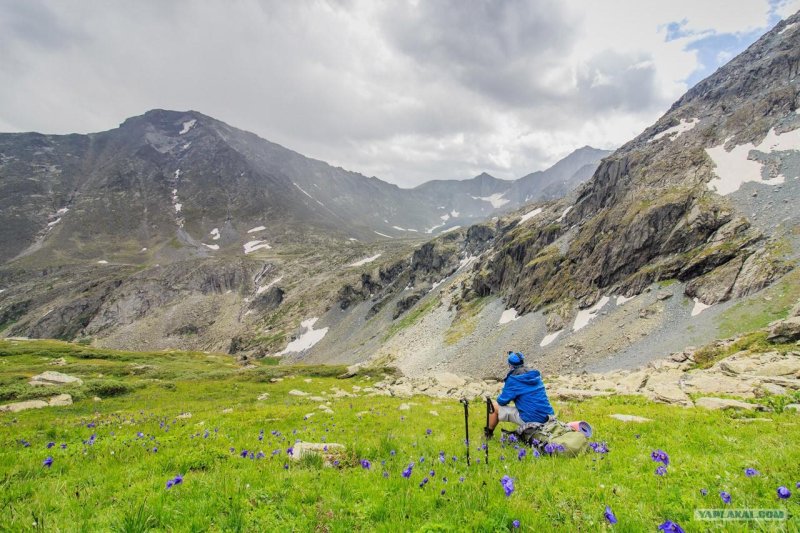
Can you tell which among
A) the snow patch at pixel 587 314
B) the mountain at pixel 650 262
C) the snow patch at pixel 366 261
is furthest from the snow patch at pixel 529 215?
the snow patch at pixel 366 261

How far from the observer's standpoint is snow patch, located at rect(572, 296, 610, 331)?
52.9 meters

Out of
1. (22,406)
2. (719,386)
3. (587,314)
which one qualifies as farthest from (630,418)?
(587,314)

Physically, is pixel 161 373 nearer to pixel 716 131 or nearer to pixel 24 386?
pixel 24 386

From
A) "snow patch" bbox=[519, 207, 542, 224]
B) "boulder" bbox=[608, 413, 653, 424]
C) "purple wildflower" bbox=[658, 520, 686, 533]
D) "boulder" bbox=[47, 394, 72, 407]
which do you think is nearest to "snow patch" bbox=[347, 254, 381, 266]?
"snow patch" bbox=[519, 207, 542, 224]

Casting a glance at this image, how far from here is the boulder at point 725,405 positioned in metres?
11.9

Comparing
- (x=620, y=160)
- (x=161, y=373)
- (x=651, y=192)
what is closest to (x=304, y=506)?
(x=161, y=373)

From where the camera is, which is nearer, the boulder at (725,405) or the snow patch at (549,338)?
the boulder at (725,405)

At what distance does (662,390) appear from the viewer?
17750mm

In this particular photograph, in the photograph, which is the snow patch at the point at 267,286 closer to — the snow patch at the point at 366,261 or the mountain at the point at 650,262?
the snow patch at the point at 366,261

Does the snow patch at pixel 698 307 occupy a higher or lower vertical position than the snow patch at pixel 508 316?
higher

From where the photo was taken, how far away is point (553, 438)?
8.16 metres

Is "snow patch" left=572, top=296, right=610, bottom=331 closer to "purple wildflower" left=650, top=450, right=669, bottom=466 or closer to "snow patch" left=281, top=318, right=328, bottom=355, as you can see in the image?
"purple wildflower" left=650, top=450, right=669, bottom=466

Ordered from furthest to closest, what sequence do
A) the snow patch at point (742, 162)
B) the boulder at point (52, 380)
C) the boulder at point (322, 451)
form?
the snow patch at point (742, 162)
the boulder at point (52, 380)
the boulder at point (322, 451)

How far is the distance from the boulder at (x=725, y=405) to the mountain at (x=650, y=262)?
2821 cm
